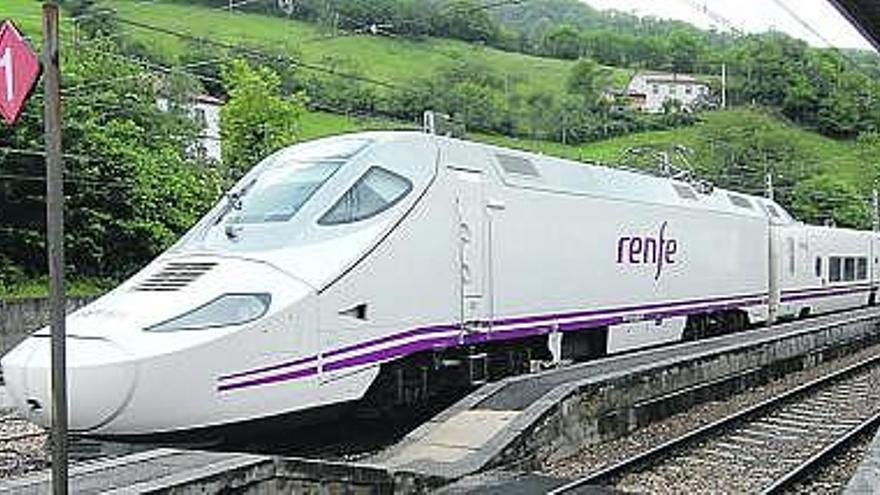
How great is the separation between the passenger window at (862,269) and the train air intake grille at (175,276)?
28404 mm

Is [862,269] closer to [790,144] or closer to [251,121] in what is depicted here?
[251,121]

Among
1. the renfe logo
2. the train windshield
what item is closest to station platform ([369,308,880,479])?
the renfe logo

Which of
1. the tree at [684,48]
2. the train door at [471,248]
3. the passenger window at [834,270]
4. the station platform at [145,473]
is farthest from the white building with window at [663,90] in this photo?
the station platform at [145,473]

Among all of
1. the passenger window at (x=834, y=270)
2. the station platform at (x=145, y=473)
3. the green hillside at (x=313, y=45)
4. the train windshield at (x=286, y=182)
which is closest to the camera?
the station platform at (x=145, y=473)

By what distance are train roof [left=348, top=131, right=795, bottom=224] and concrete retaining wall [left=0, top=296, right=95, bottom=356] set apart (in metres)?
13.2

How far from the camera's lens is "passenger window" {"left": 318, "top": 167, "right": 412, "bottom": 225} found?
10633 millimetres

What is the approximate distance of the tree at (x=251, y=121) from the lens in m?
37.6

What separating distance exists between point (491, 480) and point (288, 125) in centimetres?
3058

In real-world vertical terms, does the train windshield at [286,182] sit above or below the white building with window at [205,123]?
below

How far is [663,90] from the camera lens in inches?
3538

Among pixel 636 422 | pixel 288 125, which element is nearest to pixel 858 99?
pixel 288 125

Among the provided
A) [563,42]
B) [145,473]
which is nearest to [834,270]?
[145,473]

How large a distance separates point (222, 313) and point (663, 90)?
8441 centimetres

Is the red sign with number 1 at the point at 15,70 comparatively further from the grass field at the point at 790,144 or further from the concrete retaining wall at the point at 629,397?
the grass field at the point at 790,144
